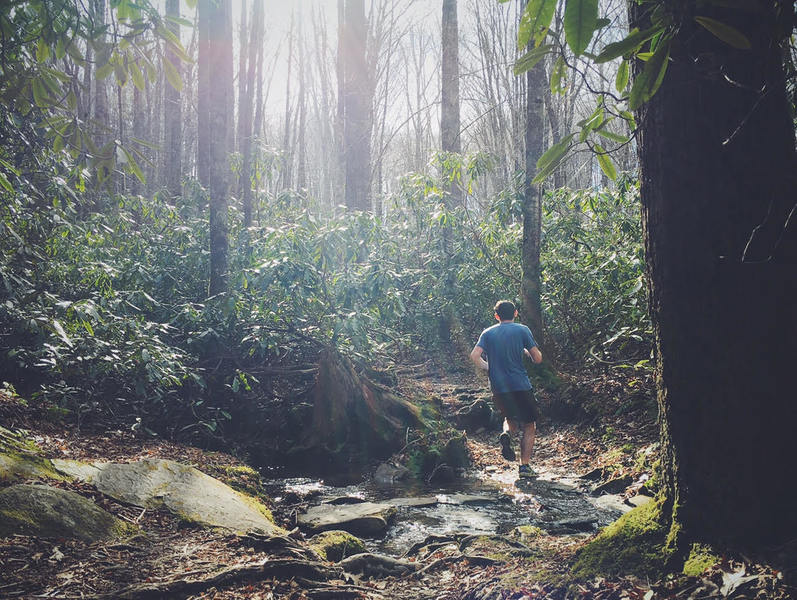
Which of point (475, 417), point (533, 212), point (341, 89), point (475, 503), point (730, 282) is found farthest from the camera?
point (341, 89)

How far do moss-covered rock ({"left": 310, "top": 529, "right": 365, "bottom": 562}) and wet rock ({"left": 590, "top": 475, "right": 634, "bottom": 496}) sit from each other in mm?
2635

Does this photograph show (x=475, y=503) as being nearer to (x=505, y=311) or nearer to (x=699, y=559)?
(x=505, y=311)

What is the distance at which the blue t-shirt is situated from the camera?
22.3 feet

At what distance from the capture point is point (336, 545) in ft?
13.6

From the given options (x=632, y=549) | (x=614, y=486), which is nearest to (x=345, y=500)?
(x=614, y=486)

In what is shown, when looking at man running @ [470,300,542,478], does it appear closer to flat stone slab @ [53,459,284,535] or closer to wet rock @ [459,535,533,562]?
wet rock @ [459,535,533,562]

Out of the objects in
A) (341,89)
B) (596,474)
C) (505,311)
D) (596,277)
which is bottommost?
(596,474)

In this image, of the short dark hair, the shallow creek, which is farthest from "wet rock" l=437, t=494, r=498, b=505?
the short dark hair

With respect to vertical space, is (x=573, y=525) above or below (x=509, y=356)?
below

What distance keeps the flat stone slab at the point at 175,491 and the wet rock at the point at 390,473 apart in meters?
2.04

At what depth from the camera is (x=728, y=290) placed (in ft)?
8.08

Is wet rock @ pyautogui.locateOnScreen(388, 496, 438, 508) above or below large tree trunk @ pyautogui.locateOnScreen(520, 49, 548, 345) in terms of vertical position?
below

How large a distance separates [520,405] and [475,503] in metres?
1.53

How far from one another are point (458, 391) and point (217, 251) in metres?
4.94
